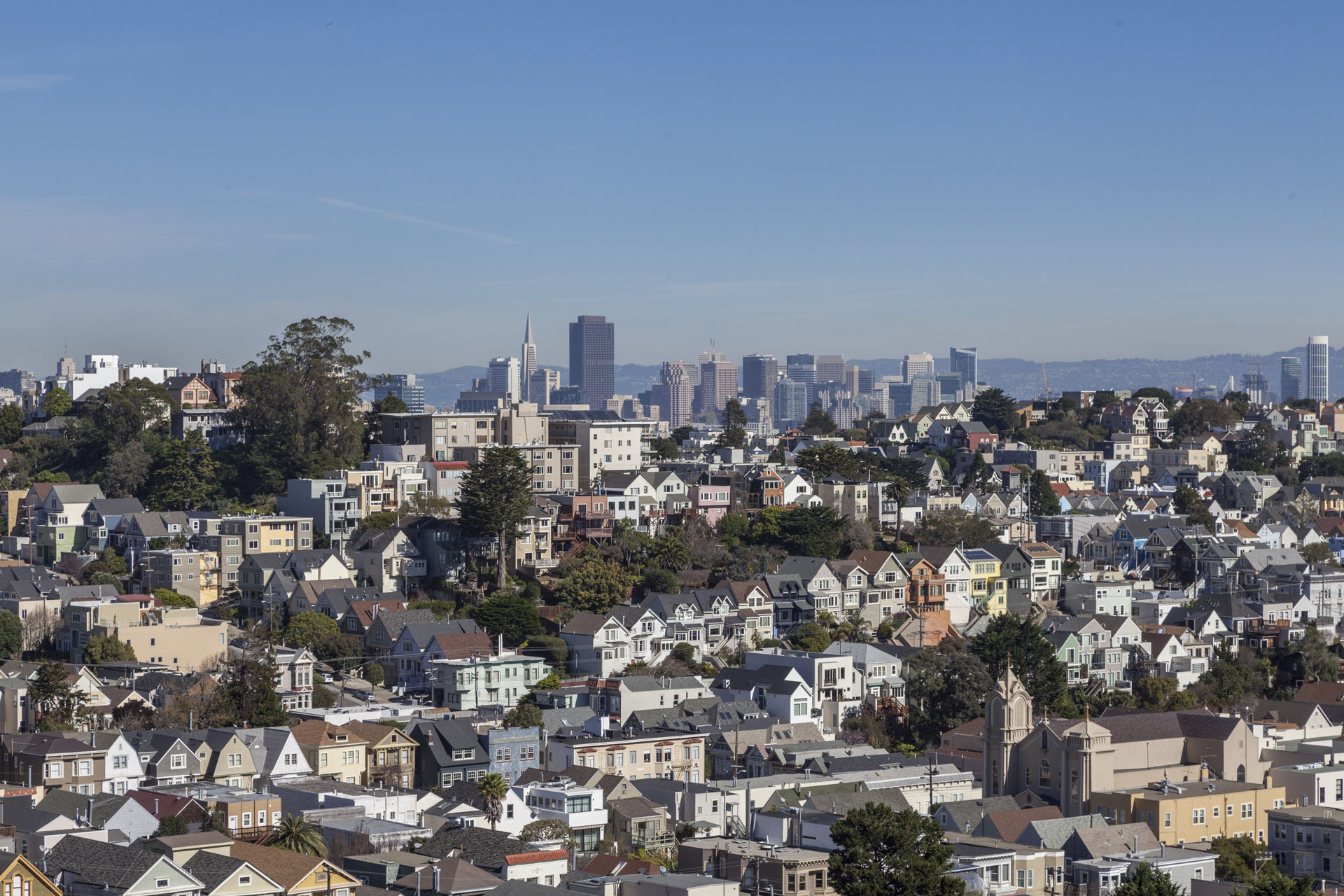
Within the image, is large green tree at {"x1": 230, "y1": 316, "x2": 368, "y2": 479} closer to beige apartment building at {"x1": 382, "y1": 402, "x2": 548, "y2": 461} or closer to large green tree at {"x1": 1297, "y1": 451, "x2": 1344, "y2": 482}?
beige apartment building at {"x1": 382, "y1": 402, "x2": 548, "y2": 461}

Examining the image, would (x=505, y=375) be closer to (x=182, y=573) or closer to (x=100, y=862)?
(x=182, y=573)

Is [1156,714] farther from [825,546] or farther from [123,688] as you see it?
[123,688]

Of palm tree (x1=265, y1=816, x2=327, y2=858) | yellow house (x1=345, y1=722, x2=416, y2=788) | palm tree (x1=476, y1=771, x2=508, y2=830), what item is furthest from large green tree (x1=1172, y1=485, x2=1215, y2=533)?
palm tree (x1=265, y1=816, x2=327, y2=858)

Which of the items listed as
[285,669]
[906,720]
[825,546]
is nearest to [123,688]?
[285,669]

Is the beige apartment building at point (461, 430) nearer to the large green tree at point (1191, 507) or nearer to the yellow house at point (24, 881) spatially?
the large green tree at point (1191, 507)

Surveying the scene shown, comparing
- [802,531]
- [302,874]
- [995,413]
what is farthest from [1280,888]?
[995,413]

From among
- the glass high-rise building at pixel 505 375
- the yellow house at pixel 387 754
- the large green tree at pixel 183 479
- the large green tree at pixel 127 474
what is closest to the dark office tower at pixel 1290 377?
the glass high-rise building at pixel 505 375
